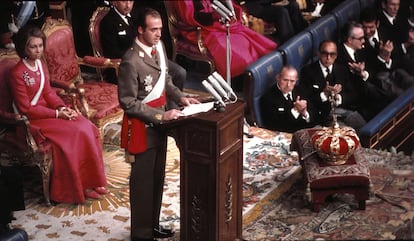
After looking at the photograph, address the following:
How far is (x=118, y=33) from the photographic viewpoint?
855cm

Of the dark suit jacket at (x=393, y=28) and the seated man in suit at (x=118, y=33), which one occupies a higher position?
the dark suit jacket at (x=393, y=28)

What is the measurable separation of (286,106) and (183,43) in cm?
149

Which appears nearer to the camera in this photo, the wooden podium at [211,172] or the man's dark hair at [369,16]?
the wooden podium at [211,172]

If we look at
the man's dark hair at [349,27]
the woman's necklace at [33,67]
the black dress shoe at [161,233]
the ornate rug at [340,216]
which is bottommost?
the black dress shoe at [161,233]

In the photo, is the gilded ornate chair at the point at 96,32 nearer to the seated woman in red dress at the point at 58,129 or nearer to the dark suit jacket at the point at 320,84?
the seated woman in red dress at the point at 58,129

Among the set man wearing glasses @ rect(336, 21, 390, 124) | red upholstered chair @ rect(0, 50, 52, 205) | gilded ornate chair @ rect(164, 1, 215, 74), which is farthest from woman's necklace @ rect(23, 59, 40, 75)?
man wearing glasses @ rect(336, 21, 390, 124)

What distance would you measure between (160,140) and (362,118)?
2.87 metres

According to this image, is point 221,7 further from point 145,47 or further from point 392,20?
point 392,20

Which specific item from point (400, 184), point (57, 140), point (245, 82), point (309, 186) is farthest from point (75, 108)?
point (400, 184)

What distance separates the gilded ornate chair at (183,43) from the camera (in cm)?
923

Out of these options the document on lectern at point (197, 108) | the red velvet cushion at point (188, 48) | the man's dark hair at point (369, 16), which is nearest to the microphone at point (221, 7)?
the document on lectern at point (197, 108)

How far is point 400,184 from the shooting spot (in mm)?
7531

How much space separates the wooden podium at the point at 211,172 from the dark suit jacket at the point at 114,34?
2616mm

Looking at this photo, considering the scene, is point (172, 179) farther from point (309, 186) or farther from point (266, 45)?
point (266, 45)
